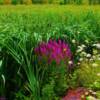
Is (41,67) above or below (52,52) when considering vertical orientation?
below

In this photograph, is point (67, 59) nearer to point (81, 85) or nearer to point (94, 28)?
point (81, 85)

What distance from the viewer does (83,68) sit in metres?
6.65

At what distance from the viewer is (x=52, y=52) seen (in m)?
6.47

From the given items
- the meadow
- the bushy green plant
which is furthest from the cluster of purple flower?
the bushy green plant

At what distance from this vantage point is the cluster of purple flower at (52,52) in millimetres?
6449

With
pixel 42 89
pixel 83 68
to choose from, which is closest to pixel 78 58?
pixel 83 68

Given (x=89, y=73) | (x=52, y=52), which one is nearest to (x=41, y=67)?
(x=52, y=52)

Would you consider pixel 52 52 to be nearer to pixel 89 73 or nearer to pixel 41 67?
pixel 41 67

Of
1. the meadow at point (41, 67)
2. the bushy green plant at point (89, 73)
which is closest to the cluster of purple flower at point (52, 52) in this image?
the meadow at point (41, 67)

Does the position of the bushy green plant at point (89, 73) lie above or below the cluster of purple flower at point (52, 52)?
below

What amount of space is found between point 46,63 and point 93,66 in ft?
1.92

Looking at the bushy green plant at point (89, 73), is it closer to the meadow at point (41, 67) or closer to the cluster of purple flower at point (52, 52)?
the meadow at point (41, 67)

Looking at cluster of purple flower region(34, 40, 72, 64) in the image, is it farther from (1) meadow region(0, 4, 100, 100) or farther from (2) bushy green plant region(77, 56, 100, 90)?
(2) bushy green plant region(77, 56, 100, 90)

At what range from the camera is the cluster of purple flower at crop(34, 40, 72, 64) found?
645 centimetres
